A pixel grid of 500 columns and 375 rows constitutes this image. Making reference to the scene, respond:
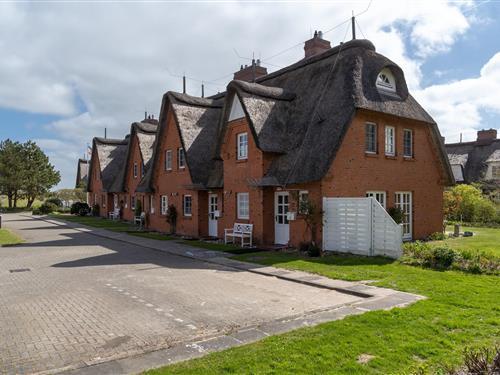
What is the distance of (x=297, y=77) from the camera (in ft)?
70.0

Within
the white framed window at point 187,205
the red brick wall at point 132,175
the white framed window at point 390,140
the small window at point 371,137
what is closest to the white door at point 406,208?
the white framed window at point 390,140

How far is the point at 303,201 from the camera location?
637 inches

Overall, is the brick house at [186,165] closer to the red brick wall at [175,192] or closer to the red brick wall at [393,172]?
the red brick wall at [175,192]

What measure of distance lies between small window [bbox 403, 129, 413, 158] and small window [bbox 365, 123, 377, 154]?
2.35 meters

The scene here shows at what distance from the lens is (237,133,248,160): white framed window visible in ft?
66.0

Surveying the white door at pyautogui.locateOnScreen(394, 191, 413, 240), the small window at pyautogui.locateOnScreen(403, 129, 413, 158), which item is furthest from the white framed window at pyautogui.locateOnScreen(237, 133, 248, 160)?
the small window at pyautogui.locateOnScreen(403, 129, 413, 158)

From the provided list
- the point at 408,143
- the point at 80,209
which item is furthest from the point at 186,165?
the point at 80,209

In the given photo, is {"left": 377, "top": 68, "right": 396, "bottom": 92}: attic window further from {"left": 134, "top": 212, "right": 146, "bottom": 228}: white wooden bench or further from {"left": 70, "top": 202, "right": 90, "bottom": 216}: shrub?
{"left": 70, "top": 202, "right": 90, "bottom": 216}: shrub

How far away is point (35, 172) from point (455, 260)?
6302cm

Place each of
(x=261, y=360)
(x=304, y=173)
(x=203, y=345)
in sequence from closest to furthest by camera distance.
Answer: (x=261, y=360) → (x=203, y=345) → (x=304, y=173)

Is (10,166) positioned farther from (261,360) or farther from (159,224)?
(261,360)

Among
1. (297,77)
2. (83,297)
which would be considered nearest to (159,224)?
(297,77)

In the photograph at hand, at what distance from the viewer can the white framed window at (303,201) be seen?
52.6ft

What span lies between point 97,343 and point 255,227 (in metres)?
12.9
